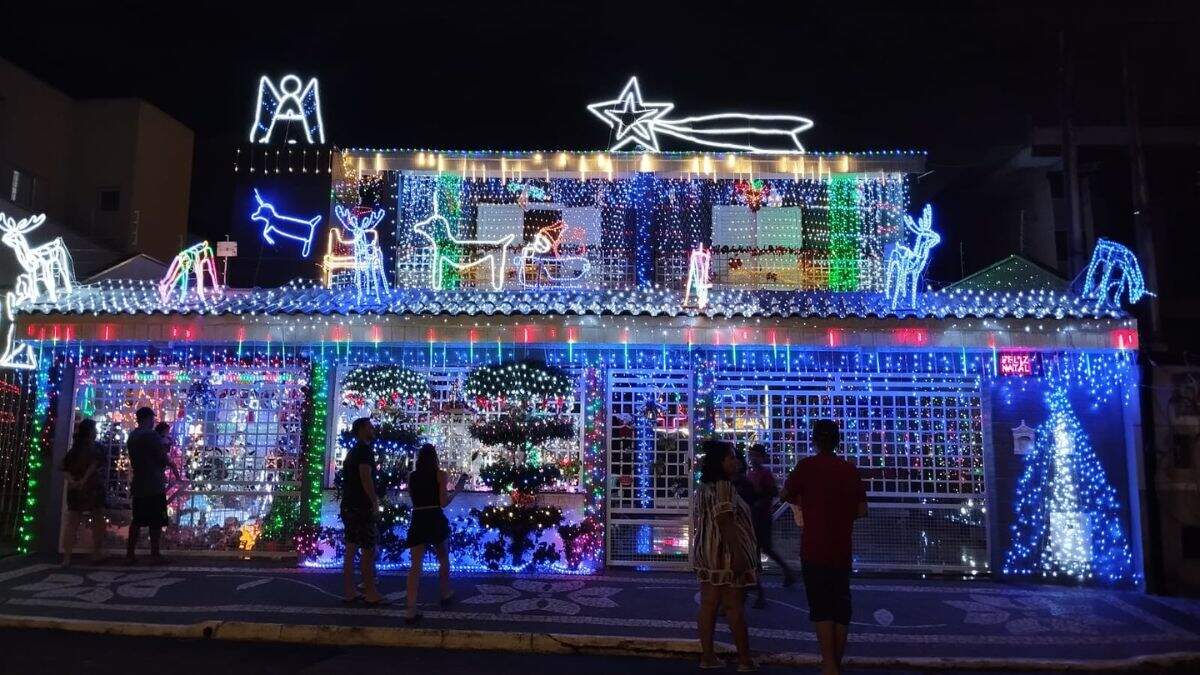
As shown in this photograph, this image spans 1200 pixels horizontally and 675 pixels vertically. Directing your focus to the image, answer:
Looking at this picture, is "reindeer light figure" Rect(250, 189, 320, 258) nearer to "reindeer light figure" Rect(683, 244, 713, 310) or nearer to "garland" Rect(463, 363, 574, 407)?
"garland" Rect(463, 363, 574, 407)

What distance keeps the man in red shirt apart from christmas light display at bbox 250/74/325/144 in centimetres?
1044

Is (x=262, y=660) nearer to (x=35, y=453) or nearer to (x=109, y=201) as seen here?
(x=35, y=453)

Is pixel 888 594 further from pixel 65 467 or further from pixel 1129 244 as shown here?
pixel 1129 244

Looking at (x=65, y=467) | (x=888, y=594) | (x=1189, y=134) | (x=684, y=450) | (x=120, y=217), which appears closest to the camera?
(x=888, y=594)

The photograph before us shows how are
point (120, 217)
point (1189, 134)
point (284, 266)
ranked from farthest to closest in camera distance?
point (120, 217) → point (1189, 134) → point (284, 266)

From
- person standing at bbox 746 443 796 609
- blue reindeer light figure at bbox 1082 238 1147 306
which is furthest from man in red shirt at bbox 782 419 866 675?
blue reindeer light figure at bbox 1082 238 1147 306

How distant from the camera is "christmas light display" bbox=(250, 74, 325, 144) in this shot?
13.2 m

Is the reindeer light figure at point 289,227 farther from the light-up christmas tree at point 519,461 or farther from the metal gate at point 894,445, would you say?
A: the metal gate at point 894,445

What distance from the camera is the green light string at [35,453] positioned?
11.3 meters

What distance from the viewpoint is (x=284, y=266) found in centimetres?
1282

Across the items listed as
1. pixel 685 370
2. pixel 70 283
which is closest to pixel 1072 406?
pixel 685 370


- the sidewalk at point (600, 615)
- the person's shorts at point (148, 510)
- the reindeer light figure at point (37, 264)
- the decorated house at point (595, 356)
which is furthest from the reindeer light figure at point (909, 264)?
the reindeer light figure at point (37, 264)

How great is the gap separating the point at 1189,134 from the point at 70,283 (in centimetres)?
2198

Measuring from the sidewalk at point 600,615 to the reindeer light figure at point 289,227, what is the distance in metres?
5.11
